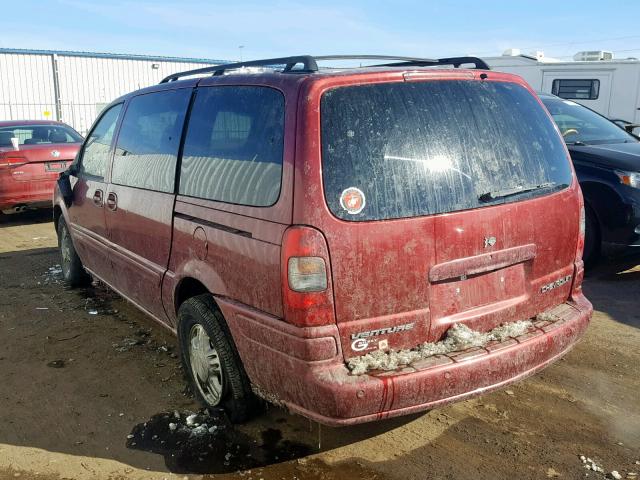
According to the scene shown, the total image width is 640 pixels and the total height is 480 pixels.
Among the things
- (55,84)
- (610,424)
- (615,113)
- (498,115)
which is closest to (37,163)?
(498,115)

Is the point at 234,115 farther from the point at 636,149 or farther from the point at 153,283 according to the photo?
the point at 636,149

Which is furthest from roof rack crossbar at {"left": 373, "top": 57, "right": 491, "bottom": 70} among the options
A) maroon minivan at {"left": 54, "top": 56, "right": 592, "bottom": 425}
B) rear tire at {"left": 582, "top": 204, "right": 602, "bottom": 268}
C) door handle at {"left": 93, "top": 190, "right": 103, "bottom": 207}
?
rear tire at {"left": 582, "top": 204, "right": 602, "bottom": 268}

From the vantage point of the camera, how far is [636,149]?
6.26 meters

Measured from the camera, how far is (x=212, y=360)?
10.7ft

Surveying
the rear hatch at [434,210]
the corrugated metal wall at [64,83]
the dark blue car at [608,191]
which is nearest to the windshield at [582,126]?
the dark blue car at [608,191]

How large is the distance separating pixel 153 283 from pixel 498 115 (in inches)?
90.5

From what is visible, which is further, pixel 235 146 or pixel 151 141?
pixel 151 141

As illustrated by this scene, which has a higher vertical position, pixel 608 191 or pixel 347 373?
pixel 608 191

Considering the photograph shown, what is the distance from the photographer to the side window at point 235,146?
8.87 ft

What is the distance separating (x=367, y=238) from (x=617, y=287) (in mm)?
4049

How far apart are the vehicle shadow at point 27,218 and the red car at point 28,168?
82 cm

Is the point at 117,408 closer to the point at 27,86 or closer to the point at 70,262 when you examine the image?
the point at 70,262

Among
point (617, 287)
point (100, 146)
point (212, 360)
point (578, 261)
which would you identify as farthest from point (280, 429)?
point (617, 287)

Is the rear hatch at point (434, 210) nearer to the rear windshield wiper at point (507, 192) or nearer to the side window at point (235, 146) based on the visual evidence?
the rear windshield wiper at point (507, 192)
